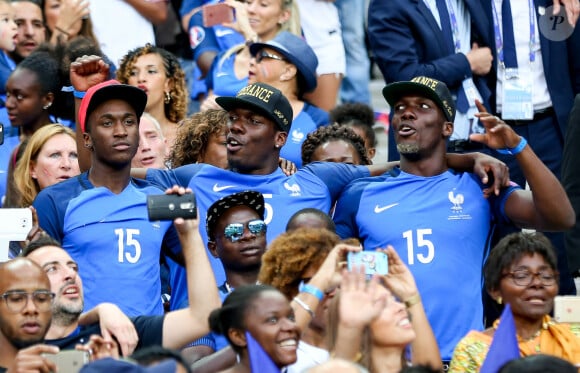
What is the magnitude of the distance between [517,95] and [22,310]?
421 centimetres

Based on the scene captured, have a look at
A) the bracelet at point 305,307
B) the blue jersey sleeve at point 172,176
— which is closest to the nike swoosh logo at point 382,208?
the blue jersey sleeve at point 172,176

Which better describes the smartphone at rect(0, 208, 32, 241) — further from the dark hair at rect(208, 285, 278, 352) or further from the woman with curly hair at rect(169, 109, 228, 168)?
the woman with curly hair at rect(169, 109, 228, 168)

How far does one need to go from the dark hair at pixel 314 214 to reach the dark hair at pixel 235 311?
1.24m

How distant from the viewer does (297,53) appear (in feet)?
34.3

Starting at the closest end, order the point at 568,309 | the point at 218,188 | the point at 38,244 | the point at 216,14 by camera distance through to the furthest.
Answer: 1. the point at 568,309
2. the point at 38,244
3. the point at 218,188
4. the point at 216,14

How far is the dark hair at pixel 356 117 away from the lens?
10992 millimetres

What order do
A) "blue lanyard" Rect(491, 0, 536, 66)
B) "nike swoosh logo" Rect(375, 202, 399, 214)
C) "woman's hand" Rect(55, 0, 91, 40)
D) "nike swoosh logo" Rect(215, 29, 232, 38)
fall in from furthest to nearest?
"nike swoosh logo" Rect(215, 29, 232, 38) < "woman's hand" Rect(55, 0, 91, 40) < "blue lanyard" Rect(491, 0, 536, 66) < "nike swoosh logo" Rect(375, 202, 399, 214)

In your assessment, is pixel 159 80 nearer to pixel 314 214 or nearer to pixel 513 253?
pixel 314 214

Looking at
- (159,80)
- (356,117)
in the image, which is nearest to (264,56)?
(159,80)

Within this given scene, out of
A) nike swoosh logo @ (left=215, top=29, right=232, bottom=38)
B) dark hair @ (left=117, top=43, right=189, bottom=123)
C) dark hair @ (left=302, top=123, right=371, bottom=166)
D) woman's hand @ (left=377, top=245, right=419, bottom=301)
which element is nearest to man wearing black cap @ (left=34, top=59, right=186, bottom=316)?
woman's hand @ (left=377, top=245, right=419, bottom=301)

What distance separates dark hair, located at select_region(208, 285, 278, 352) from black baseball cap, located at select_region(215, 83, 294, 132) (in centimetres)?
213

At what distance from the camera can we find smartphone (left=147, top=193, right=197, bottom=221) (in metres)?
6.84

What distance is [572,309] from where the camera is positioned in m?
7.34

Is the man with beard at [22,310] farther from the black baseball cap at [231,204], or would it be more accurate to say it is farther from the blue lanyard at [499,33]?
the blue lanyard at [499,33]
